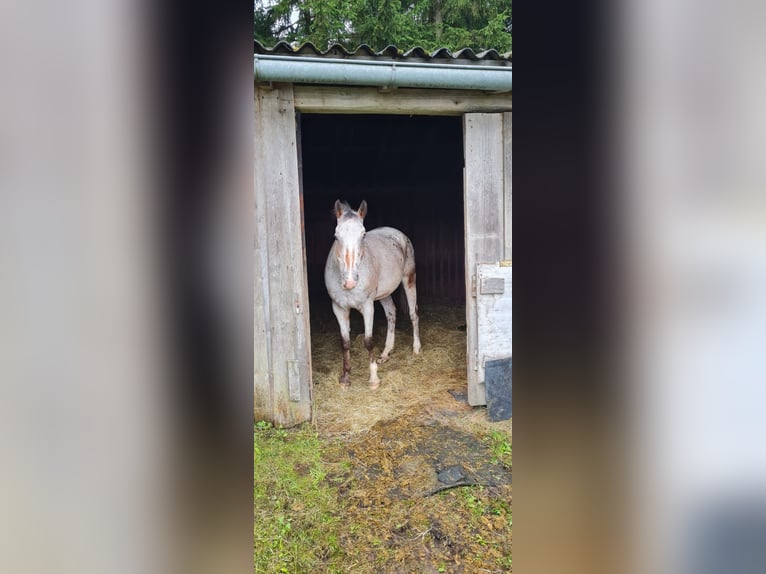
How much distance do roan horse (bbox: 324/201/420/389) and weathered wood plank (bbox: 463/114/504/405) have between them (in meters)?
1.06

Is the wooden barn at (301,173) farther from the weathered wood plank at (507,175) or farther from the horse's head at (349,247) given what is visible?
the horse's head at (349,247)

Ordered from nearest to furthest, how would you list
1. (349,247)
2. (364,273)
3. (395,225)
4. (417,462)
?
(417,462) < (349,247) < (364,273) < (395,225)

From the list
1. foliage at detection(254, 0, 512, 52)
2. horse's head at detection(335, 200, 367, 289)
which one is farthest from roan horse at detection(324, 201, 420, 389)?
Answer: foliage at detection(254, 0, 512, 52)

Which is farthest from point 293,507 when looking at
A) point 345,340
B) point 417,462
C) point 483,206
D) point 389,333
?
point 389,333

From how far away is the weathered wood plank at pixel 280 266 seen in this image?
392 centimetres

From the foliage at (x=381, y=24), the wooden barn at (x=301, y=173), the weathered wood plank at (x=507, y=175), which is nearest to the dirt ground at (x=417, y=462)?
the wooden barn at (x=301, y=173)

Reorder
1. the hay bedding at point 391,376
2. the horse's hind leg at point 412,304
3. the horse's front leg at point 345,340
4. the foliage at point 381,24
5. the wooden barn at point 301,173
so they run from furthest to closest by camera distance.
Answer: the foliage at point 381,24 → the horse's hind leg at point 412,304 → the horse's front leg at point 345,340 → the hay bedding at point 391,376 → the wooden barn at point 301,173

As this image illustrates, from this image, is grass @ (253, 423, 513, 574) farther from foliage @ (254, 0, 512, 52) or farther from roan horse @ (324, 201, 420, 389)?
foliage @ (254, 0, 512, 52)

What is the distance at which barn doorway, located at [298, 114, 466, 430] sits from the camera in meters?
4.85

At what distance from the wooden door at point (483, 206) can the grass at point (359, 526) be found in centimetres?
120

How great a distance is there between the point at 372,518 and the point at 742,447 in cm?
268

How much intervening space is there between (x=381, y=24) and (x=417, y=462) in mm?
10055

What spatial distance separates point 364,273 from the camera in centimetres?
505

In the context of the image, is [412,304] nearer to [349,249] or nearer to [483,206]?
[349,249]
